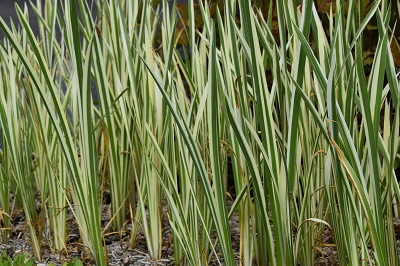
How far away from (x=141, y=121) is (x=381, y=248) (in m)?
0.86

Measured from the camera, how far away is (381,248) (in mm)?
1269

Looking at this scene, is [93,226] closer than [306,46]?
No

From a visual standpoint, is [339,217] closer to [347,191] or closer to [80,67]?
[347,191]

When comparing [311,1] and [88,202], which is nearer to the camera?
[311,1]

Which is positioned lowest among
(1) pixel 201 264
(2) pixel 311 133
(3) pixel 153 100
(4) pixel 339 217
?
(1) pixel 201 264

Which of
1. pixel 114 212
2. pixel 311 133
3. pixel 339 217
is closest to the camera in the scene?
pixel 339 217

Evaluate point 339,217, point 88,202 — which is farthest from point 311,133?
point 88,202

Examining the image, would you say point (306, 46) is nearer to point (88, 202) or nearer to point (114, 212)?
point (88, 202)

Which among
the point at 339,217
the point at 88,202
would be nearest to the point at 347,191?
the point at 339,217

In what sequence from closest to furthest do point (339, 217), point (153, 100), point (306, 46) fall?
point (306, 46) < point (339, 217) < point (153, 100)

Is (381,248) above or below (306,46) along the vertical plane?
below

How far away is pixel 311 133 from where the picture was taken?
173cm

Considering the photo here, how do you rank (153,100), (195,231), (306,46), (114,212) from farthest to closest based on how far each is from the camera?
(114,212), (153,100), (195,231), (306,46)

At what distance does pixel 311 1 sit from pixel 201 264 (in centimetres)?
76
